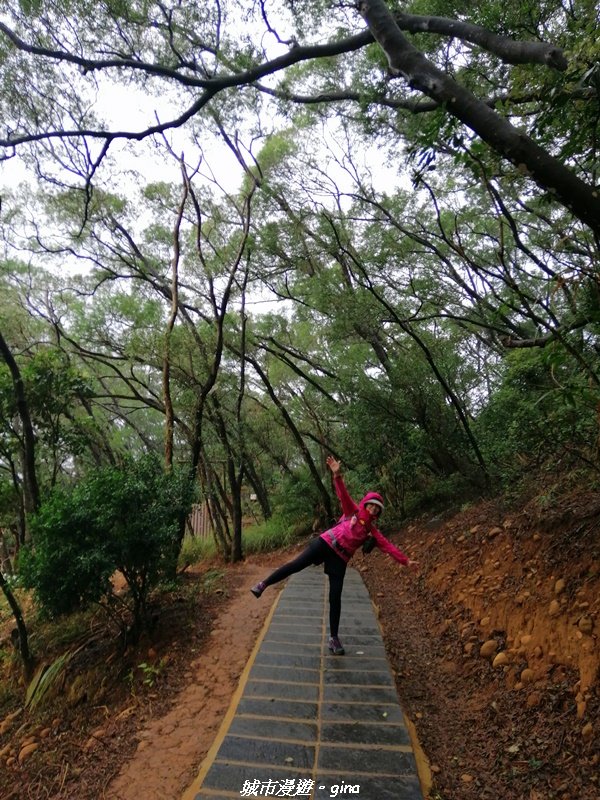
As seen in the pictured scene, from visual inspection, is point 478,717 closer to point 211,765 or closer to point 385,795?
point 385,795

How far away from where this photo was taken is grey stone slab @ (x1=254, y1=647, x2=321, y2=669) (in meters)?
3.65

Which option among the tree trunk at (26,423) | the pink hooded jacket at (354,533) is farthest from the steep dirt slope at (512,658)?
the tree trunk at (26,423)

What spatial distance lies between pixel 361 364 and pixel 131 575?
19.5 feet

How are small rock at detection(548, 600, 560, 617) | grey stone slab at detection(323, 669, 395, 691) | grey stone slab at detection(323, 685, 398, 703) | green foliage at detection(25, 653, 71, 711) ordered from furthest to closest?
green foliage at detection(25, 653, 71, 711) < grey stone slab at detection(323, 669, 395, 691) < small rock at detection(548, 600, 560, 617) < grey stone slab at detection(323, 685, 398, 703)

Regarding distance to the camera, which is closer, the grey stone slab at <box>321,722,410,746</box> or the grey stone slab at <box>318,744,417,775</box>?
the grey stone slab at <box>318,744,417,775</box>

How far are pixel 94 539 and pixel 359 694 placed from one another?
9.03 ft

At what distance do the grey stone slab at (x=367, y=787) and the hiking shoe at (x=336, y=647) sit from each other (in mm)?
1465

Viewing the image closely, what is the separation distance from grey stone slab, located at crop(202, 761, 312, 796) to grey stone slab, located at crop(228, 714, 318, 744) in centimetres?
28

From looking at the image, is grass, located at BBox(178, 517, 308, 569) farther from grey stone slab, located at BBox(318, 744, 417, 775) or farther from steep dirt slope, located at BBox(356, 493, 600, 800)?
grey stone slab, located at BBox(318, 744, 417, 775)

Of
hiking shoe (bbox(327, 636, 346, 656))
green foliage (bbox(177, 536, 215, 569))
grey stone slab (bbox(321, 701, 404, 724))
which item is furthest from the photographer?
green foliage (bbox(177, 536, 215, 569))

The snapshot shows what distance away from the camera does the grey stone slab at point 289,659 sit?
3.65 metres

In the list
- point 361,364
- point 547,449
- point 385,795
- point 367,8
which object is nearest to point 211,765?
point 385,795

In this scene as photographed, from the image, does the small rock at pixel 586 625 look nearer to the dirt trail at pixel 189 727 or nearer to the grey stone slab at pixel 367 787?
the grey stone slab at pixel 367 787

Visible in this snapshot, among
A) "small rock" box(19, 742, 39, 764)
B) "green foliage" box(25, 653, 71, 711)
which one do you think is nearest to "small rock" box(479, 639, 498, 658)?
"small rock" box(19, 742, 39, 764)
